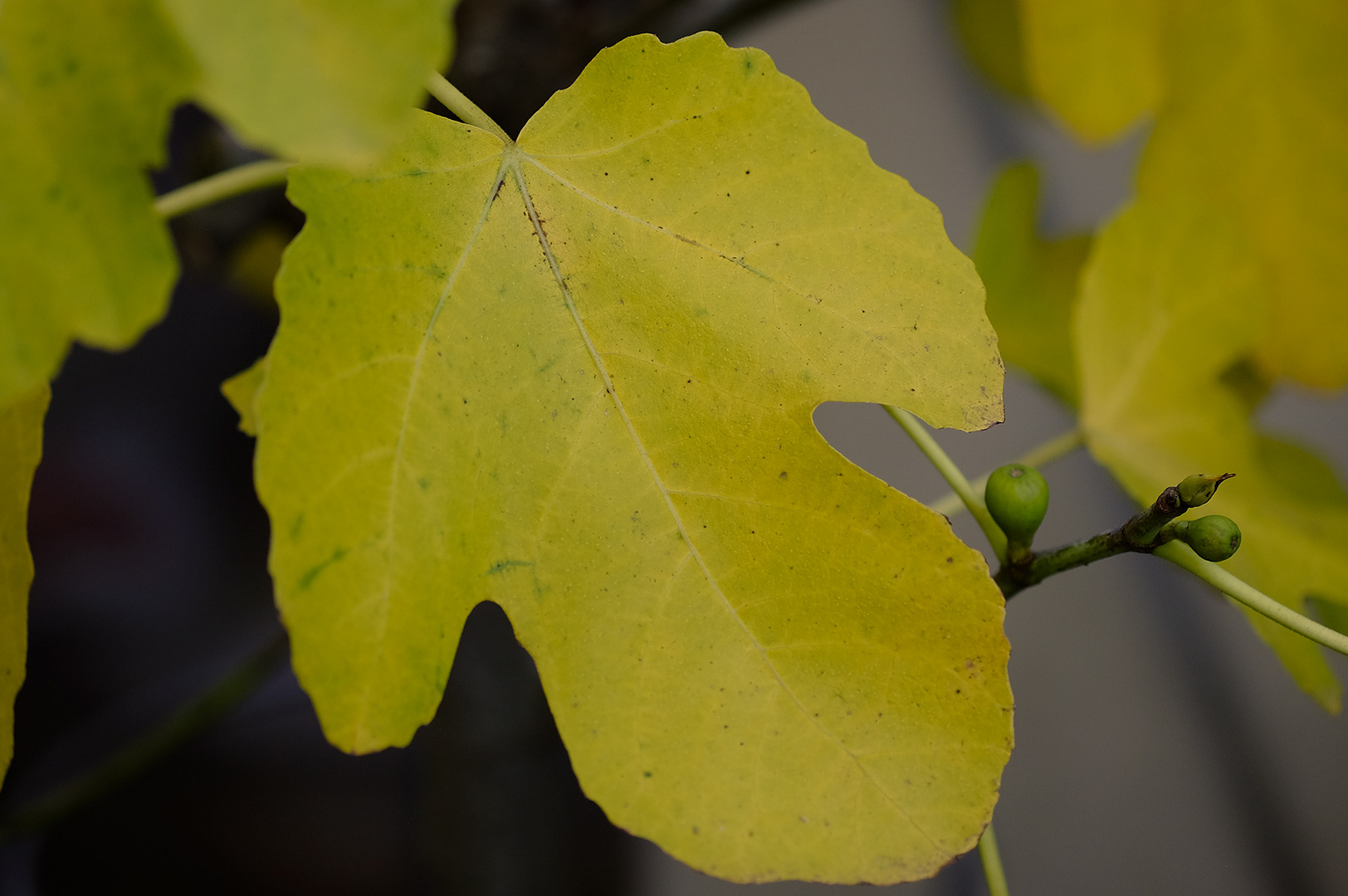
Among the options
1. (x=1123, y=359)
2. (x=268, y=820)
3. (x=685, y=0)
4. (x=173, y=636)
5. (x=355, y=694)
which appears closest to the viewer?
(x=355, y=694)

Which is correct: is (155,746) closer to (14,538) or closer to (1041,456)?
(14,538)

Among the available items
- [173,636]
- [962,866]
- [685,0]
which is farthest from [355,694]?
[173,636]

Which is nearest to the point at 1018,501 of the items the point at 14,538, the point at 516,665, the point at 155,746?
the point at 14,538

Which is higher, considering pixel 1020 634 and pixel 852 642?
pixel 852 642

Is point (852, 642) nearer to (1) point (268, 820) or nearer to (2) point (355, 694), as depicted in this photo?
(2) point (355, 694)

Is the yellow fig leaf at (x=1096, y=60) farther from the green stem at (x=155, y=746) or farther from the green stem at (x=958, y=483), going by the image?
the green stem at (x=155, y=746)

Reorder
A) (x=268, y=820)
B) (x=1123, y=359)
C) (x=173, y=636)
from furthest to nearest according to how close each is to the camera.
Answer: (x=173, y=636) < (x=268, y=820) < (x=1123, y=359)

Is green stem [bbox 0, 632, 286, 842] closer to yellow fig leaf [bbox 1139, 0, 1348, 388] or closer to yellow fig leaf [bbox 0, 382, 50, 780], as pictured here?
yellow fig leaf [bbox 0, 382, 50, 780]
